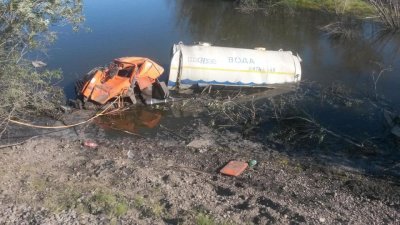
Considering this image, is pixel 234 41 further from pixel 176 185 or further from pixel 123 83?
pixel 176 185

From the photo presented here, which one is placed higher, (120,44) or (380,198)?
(120,44)

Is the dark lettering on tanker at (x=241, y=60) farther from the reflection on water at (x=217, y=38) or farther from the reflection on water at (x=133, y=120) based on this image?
the reflection on water at (x=133, y=120)

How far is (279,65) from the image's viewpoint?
690 inches

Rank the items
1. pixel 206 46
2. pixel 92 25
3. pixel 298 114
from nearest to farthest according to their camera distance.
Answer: pixel 298 114
pixel 206 46
pixel 92 25

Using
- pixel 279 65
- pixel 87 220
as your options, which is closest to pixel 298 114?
pixel 279 65

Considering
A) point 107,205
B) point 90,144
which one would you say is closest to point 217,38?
point 90,144

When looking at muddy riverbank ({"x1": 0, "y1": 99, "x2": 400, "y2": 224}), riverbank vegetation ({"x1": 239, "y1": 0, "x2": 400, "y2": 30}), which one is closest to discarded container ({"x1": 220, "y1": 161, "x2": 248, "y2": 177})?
muddy riverbank ({"x1": 0, "y1": 99, "x2": 400, "y2": 224})

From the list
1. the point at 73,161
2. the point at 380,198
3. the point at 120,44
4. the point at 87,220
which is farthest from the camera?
the point at 120,44

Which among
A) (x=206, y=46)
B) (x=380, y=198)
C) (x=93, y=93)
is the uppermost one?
(x=206, y=46)

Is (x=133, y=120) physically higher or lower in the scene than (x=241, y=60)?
lower

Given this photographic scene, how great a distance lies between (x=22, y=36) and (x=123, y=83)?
4847mm

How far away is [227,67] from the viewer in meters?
17.1

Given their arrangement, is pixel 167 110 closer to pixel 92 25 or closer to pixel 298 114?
pixel 298 114

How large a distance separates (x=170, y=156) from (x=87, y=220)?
13.7 ft
